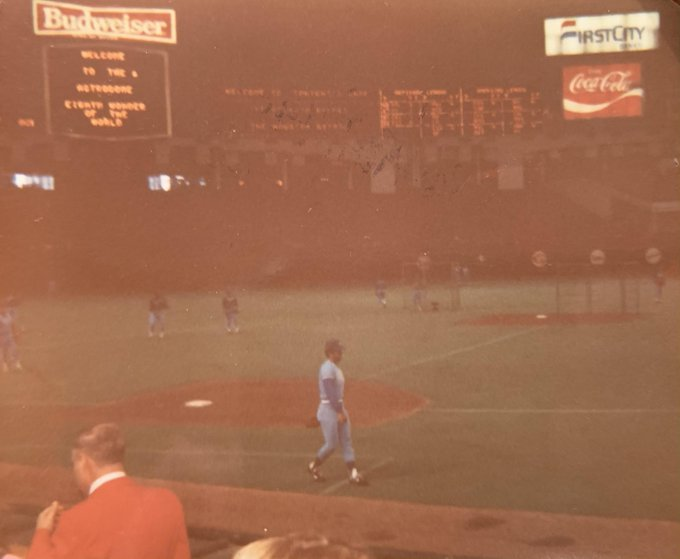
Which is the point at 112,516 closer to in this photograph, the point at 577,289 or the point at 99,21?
the point at 99,21

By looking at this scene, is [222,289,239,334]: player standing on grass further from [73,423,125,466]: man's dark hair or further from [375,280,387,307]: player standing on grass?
[73,423,125,466]: man's dark hair

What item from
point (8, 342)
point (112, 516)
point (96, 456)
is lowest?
point (112, 516)

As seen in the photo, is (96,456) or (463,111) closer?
(96,456)

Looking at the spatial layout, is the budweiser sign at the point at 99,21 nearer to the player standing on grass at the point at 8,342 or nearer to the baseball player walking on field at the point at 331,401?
the player standing on grass at the point at 8,342

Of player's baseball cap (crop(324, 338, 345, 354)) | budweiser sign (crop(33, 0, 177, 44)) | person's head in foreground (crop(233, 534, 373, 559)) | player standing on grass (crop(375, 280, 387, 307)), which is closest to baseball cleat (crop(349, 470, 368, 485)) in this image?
player's baseball cap (crop(324, 338, 345, 354))

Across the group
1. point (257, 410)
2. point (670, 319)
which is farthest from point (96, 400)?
point (670, 319)

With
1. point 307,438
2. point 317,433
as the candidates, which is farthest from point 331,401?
point 307,438
